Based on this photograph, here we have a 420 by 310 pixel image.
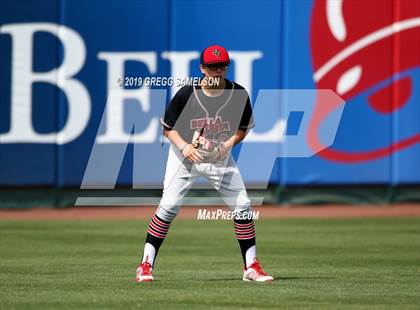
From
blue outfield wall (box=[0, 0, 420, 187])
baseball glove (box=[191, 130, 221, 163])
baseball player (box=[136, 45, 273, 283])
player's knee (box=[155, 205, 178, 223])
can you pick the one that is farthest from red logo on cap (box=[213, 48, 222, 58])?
blue outfield wall (box=[0, 0, 420, 187])

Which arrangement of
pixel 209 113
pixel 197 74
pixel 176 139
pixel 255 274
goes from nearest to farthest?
pixel 176 139 → pixel 255 274 → pixel 209 113 → pixel 197 74

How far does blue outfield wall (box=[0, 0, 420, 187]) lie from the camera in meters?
17.7

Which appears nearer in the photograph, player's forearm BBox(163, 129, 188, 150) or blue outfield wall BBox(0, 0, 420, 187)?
player's forearm BBox(163, 129, 188, 150)

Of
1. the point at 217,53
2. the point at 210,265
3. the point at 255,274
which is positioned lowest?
the point at 210,265

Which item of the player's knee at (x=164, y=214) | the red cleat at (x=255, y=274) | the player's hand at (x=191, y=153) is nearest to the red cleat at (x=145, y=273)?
the player's knee at (x=164, y=214)

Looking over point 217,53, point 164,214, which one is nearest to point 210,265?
point 164,214

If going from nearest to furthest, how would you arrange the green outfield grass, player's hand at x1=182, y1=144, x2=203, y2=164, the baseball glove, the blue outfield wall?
the green outfield grass < player's hand at x1=182, y1=144, x2=203, y2=164 < the baseball glove < the blue outfield wall

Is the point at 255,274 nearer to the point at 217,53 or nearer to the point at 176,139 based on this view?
the point at 176,139

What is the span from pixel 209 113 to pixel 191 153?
536 mm

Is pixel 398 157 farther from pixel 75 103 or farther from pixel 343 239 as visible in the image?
pixel 75 103

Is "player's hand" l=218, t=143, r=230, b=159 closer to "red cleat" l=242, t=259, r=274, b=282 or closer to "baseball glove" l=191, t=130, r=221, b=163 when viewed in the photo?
"baseball glove" l=191, t=130, r=221, b=163

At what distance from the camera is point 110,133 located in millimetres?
17812

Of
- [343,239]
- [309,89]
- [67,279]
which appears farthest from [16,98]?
[67,279]

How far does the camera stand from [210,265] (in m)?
11.3
